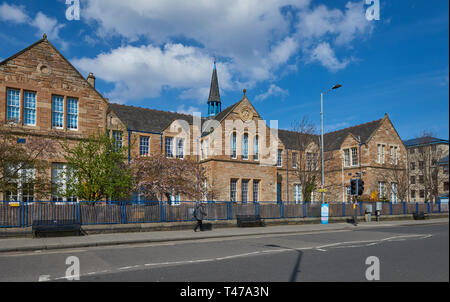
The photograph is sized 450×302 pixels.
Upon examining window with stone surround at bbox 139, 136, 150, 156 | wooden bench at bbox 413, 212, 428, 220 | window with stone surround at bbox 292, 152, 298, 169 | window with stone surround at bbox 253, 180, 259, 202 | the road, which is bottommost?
wooden bench at bbox 413, 212, 428, 220

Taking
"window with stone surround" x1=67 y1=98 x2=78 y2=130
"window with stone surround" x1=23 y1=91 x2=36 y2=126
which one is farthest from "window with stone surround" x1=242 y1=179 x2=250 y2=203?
"window with stone surround" x1=23 y1=91 x2=36 y2=126

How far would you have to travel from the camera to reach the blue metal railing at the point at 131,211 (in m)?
17.0

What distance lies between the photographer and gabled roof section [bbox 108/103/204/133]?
32.2 meters

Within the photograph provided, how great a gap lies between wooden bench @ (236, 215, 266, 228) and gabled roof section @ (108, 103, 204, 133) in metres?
13.7

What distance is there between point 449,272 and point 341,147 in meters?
43.8

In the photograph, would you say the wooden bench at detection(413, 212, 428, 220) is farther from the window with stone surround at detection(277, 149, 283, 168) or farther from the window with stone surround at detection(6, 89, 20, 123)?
the window with stone surround at detection(6, 89, 20, 123)

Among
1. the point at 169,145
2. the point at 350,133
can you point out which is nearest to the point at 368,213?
the point at 350,133

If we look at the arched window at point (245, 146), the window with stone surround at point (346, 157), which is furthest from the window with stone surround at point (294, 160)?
the arched window at point (245, 146)

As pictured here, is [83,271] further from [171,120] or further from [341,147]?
[341,147]

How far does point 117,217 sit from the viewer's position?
19344mm

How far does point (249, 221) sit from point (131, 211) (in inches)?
303

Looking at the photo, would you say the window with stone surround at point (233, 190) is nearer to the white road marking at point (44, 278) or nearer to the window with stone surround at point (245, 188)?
the window with stone surround at point (245, 188)

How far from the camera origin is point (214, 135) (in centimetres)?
3189

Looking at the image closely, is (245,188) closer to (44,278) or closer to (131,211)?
(131,211)
